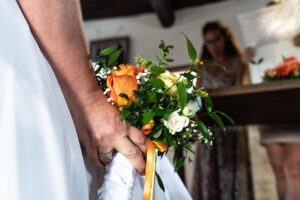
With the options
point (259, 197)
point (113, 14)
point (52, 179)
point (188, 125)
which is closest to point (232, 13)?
point (113, 14)

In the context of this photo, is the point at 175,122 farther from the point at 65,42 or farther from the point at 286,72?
the point at 286,72

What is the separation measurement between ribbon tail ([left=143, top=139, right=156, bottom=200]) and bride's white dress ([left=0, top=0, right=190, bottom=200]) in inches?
3.8

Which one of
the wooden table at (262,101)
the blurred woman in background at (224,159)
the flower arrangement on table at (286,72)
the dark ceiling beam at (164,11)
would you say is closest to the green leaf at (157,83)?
the wooden table at (262,101)

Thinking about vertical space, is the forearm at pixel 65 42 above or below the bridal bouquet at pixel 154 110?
above

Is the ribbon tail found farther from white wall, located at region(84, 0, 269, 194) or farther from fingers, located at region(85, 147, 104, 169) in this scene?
white wall, located at region(84, 0, 269, 194)

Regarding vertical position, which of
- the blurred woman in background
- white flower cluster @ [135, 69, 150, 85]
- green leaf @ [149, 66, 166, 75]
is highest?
green leaf @ [149, 66, 166, 75]

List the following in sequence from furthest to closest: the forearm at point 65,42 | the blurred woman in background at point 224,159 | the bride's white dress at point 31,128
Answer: the blurred woman in background at point 224,159, the forearm at point 65,42, the bride's white dress at point 31,128

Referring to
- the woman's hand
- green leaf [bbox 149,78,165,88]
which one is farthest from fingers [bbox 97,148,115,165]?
the woman's hand

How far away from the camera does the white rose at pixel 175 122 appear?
63 cm

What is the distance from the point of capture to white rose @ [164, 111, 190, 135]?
2.06 feet

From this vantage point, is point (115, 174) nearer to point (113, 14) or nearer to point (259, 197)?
point (259, 197)

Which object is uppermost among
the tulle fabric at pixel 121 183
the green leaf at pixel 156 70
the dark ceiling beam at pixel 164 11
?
the dark ceiling beam at pixel 164 11

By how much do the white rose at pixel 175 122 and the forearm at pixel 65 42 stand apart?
4.6 inches

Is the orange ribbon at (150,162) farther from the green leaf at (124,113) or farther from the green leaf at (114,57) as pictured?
the green leaf at (114,57)
